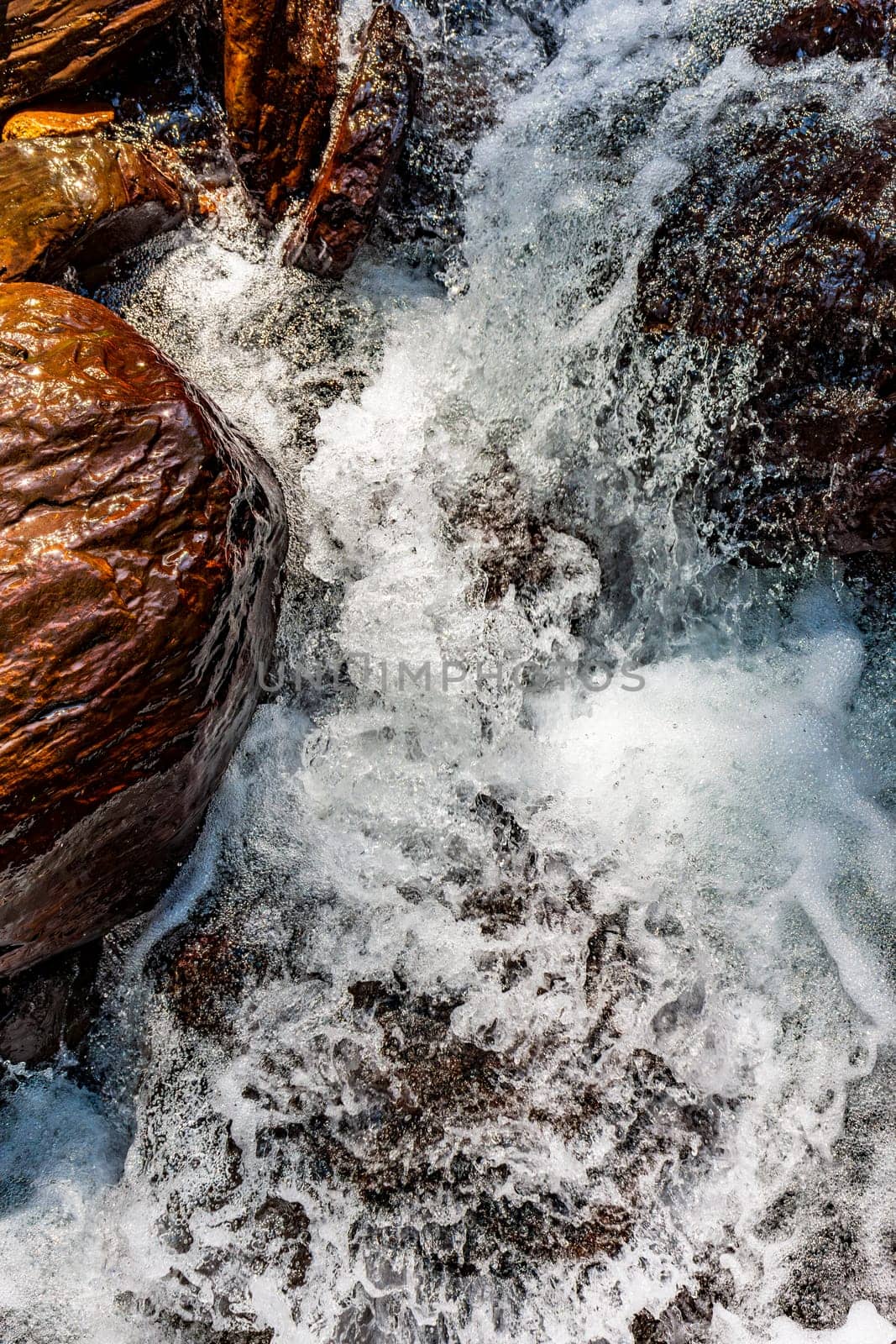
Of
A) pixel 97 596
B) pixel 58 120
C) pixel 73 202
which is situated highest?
pixel 58 120

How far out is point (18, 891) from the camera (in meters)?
1.73

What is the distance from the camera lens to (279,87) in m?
2.58

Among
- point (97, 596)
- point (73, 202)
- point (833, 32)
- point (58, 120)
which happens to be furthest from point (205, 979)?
point (833, 32)

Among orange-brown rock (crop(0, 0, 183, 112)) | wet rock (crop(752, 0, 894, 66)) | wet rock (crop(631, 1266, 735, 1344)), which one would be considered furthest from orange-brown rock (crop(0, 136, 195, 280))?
wet rock (crop(631, 1266, 735, 1344))

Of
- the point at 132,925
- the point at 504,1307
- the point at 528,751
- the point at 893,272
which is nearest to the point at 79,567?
the point at 132,925

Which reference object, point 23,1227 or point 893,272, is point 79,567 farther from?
point 893,272

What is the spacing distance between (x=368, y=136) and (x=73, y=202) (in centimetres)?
99

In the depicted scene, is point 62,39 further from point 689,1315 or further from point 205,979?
point 689,1315

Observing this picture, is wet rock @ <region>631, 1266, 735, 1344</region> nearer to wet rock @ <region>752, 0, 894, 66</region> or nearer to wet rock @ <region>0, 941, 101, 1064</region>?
wet rock @ <region>0, 941, 101, 1064</region>

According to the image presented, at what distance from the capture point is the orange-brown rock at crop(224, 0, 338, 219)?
252 centimetres

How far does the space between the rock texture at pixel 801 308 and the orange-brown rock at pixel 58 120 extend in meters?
2.02

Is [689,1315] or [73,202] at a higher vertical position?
[73,202]

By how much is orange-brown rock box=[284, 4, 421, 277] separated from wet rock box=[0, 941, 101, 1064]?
2.59 metres

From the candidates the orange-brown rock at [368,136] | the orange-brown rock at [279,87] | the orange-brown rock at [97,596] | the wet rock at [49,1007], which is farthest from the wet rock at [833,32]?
the wet rock at [49,1007]
